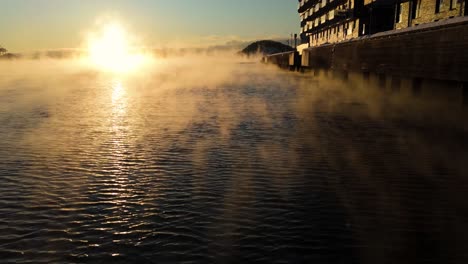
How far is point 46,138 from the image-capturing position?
42.9 ft

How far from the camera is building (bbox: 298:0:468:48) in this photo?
1513 inches

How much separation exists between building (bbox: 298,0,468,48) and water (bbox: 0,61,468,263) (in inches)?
1026

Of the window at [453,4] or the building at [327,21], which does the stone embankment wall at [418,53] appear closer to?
the window at [453,4]

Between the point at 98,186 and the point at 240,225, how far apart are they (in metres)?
3.11

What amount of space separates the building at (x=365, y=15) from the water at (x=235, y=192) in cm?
2605

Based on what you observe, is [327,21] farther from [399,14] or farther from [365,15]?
[399,14]

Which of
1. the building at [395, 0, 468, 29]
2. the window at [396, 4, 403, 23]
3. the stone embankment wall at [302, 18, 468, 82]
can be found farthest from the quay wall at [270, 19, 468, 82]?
the window at [396, 4, 403, 23]

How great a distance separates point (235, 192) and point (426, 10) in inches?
1514

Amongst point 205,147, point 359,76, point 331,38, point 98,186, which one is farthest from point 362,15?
point 98,186

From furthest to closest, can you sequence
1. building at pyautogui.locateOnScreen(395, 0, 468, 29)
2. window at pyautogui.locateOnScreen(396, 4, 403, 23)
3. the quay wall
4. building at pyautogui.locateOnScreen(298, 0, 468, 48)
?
window at pyautogui.locateOnScreen(396, 4, 403, 23) < building at pyautogui.locateOnScreen(298, 0, 468, 48) < building at pyautogui.locateOnScreen(395, 0, 468, 29) < the quay wall

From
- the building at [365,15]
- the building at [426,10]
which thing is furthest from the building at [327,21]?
the building at [426,10]

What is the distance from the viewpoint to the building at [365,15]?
3844 centimetres

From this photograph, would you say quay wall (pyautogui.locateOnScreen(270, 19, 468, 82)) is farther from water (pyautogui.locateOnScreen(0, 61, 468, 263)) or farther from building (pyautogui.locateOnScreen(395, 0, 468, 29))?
building (pyautogui.locateOnScreen(395, 0, 468, 29))

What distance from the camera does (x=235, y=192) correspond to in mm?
7816
